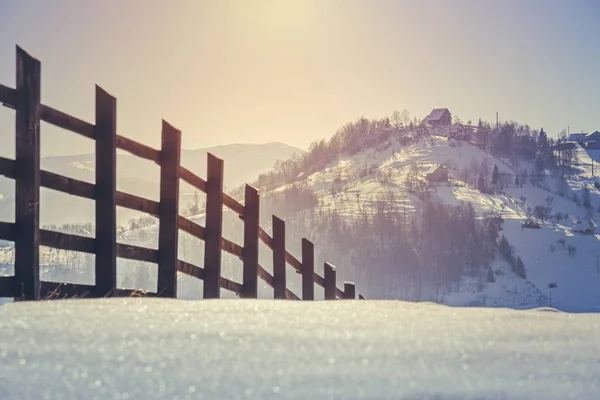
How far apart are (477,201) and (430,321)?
156 metres

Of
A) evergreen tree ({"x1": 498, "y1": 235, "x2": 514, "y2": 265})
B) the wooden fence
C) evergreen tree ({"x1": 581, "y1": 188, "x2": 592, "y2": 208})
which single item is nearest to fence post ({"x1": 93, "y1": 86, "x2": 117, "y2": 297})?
the wooden fence

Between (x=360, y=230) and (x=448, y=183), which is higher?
(x=448, y=183)

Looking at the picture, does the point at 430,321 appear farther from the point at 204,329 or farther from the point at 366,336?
the point at 204,329

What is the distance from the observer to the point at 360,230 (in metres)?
143

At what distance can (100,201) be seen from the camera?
408cm

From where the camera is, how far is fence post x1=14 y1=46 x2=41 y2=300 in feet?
11.6

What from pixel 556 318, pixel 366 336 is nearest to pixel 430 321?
pixel 366 336

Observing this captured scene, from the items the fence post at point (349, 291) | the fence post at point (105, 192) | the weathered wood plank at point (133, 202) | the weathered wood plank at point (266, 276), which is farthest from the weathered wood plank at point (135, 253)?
the fence post at point (349, 291)

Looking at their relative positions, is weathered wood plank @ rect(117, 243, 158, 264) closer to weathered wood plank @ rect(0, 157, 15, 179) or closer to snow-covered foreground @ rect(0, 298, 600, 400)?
weathered wood plank @ rect(0, 157, 15, 179)

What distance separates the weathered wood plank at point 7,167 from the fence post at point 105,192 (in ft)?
2.09

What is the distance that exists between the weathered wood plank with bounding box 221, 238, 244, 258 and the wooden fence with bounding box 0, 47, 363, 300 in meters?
0.02

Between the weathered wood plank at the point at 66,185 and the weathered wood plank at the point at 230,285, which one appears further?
the weathered wood plank at the point at 230,285

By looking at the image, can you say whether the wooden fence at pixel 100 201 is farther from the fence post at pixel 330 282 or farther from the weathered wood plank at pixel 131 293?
the fence post at pixel 330 282

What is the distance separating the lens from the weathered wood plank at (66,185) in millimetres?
3750
